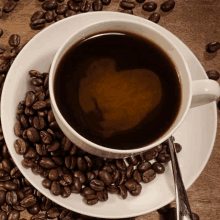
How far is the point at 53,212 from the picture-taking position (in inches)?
49.7

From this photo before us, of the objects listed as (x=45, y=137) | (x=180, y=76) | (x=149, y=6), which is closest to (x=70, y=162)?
(x=45, y=137)

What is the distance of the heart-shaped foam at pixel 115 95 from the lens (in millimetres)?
972

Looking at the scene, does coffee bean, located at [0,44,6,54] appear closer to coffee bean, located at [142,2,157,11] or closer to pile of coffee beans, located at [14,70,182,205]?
pile of coffee beans, located at [14,70,182,205]

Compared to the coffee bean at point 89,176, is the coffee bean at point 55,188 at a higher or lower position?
higher

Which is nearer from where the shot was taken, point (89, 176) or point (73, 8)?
point (89, 176)

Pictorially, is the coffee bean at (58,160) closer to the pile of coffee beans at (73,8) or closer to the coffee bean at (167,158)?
the coffee bean at (167,158)

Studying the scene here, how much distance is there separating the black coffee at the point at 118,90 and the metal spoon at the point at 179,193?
246 millimetres

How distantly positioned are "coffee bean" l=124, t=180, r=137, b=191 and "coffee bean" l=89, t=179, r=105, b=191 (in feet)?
0.34

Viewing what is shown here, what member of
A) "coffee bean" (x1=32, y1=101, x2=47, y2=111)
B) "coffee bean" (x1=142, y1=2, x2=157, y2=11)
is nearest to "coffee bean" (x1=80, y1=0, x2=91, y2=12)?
"coffee bean" (x1=142, y1=2, x2=157, y2=11)

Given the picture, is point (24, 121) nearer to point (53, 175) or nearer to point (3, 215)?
point (53, 175)

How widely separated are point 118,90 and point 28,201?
0.69 metres

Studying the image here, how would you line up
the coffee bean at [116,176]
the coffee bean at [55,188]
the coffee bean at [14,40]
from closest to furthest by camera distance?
the coffee bean at [55,188]
the coffee bean at [116,176]
the coffee bean at [14,40]

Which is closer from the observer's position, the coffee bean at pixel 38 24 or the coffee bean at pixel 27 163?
the coffee bean at pixel 27 163

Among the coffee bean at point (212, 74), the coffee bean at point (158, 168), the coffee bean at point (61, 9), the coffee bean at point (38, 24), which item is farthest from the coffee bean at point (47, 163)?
the coffee bean at point (212, 74)
